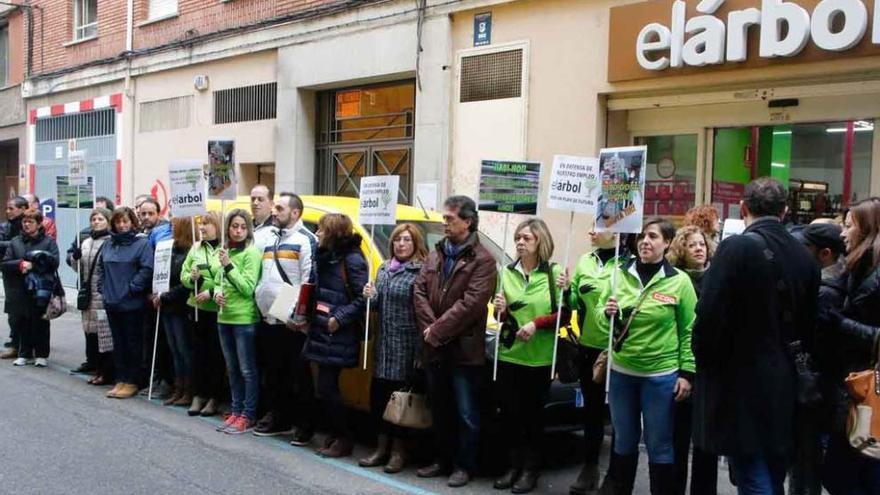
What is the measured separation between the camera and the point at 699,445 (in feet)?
13.7

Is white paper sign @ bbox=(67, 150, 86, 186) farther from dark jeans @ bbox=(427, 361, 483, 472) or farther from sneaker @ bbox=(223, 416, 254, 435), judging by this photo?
dark jeans @ bbox=(427, 361, 483, 472)

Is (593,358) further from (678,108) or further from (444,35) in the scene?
(444,35)

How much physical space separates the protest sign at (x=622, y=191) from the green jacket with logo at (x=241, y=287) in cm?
299

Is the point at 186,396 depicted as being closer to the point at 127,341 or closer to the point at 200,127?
the point at 127,341

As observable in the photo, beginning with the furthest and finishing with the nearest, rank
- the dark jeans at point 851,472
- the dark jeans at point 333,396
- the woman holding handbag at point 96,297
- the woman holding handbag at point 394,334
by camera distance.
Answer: the woman holding handbag at point 96,297, the dark jeans at point 333,396, the woman holding handbag at point 394,334, the dark jeans at point 851,472

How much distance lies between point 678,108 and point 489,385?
17.7 ft

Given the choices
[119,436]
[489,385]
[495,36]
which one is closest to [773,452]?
[489,385]

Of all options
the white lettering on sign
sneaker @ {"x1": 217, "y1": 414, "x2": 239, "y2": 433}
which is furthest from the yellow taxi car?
the white lettering on sign

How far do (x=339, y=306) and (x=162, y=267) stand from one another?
249 cm

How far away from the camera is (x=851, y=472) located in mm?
4109

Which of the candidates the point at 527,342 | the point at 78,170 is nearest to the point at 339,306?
the point at 527,342

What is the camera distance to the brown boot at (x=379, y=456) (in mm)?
6284

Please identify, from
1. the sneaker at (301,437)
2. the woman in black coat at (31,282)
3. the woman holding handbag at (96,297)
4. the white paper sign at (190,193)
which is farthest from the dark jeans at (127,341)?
the sneaker at (301,437)

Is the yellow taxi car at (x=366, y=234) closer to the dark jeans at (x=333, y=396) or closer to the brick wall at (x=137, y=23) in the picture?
the dark jeans at (x=333, y=396)
